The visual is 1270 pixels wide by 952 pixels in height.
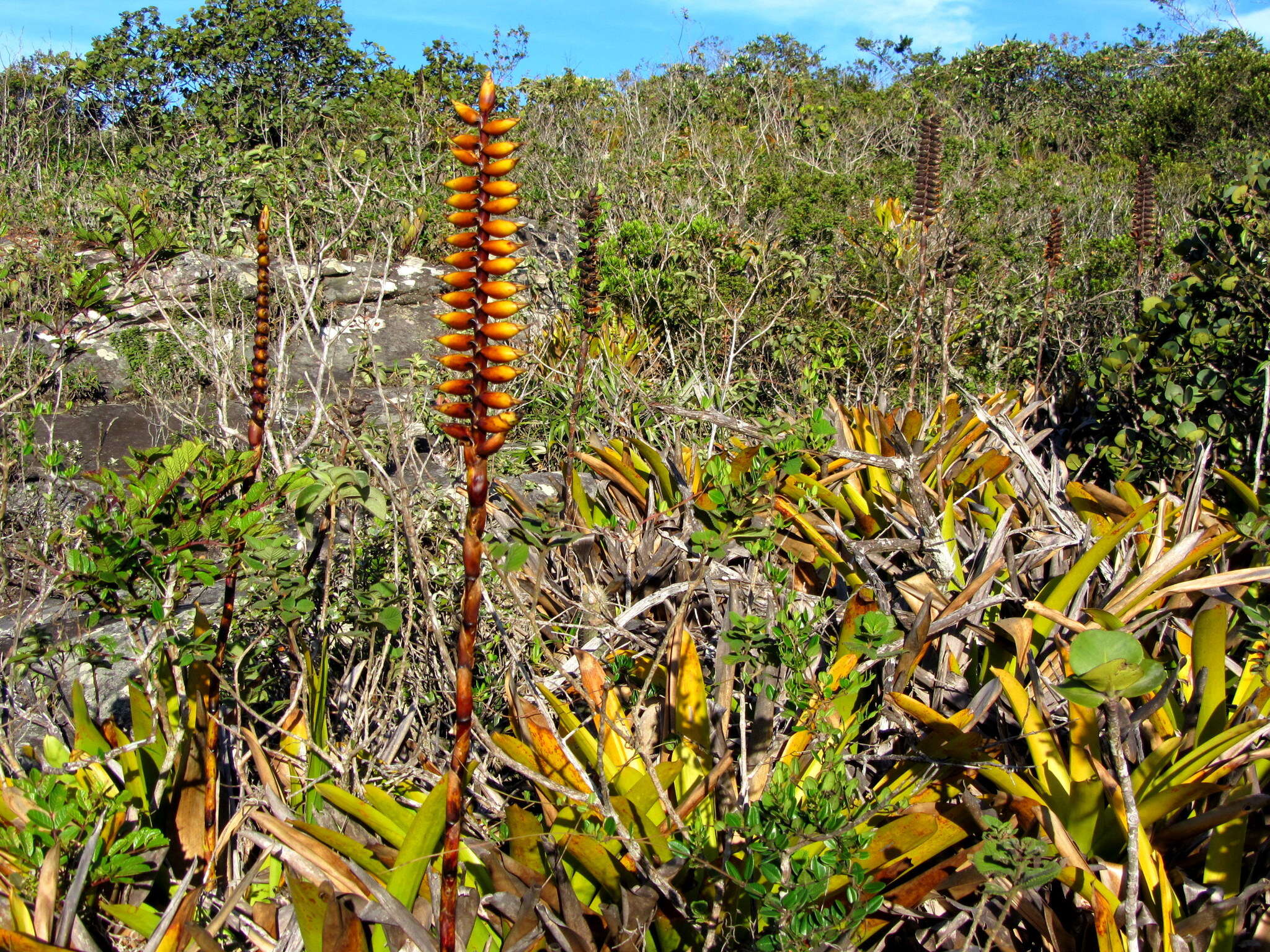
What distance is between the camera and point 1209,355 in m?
3.54

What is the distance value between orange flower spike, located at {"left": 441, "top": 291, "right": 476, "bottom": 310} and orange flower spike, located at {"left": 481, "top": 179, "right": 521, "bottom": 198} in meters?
0.12

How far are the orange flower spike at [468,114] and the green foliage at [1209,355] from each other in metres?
3.23

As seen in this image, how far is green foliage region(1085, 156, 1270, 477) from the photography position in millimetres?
3420

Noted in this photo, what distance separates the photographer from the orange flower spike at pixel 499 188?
109 cm

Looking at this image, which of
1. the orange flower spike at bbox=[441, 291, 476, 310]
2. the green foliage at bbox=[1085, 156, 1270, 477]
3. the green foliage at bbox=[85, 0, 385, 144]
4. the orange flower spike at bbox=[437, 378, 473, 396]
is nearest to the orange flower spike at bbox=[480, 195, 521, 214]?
the orange flower spike at bbox=[441, 291, 476, 310]

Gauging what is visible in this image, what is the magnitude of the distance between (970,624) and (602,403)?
2.46m

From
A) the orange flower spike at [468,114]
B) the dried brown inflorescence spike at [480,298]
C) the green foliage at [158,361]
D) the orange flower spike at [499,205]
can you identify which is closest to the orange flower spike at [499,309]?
the dried brown inflorescence spike at [480,298]

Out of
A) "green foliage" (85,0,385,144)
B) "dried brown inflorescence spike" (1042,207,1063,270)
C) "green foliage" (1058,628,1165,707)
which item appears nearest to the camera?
"green foliage" (1058,628,1165,707)

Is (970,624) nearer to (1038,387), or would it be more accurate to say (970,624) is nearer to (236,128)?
(1038,387)

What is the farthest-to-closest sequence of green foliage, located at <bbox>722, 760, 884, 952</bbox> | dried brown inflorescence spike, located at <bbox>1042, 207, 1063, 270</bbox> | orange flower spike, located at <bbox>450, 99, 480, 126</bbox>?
1. dried brown inflorescence spike, located at <bbox>1042, 207, 1063, 270</bbox>
2. green foliage, located at <bbox>722, 760, 884, 952</bbox>
3. orange flower spike, located at <bbox>450, 99, 480, 126</bbox>

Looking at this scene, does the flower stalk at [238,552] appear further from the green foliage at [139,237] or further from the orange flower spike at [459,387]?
the green foliage at [139,237]

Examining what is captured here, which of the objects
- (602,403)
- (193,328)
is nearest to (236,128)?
(193,328)

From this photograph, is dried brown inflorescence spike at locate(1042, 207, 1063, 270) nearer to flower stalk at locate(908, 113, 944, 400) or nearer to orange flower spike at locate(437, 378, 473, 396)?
flower stalk at locate(908, 113, 944, 400)

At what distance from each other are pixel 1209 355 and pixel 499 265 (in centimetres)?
344
